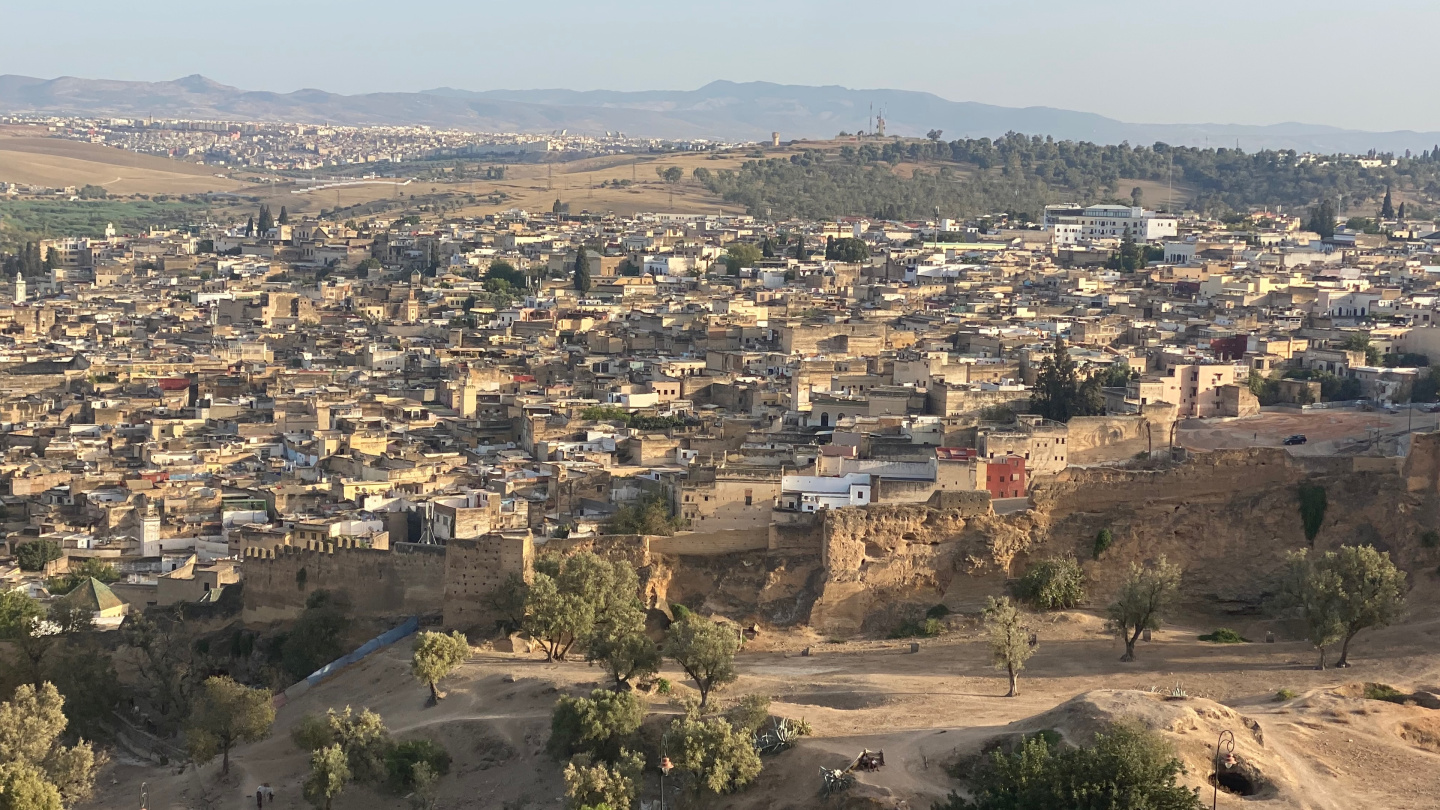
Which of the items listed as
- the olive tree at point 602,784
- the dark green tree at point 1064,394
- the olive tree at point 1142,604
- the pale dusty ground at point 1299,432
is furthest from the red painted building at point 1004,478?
the olive tree at point 602,784

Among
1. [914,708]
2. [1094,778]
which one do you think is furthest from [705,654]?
[1094,778]

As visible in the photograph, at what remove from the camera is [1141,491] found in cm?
2570

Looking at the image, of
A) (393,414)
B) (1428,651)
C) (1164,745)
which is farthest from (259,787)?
(393,414)

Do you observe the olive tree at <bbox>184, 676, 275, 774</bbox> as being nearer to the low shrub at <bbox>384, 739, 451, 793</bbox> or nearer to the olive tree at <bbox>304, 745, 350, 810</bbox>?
the olive tree at <bbox>304, 745, 350, 810</bbox>

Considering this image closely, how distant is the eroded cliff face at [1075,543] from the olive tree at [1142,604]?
192cm

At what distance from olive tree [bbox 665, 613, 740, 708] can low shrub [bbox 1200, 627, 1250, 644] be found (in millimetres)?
5708

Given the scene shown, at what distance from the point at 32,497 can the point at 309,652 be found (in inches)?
395

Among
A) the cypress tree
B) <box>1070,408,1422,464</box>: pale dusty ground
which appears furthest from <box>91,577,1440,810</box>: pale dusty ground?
the cypress tree

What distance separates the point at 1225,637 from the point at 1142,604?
137cm

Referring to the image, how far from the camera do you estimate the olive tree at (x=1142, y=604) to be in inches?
885

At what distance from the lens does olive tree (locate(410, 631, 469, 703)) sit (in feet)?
74.0

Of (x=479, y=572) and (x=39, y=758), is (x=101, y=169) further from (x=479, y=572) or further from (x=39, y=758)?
(x=39, y=758)

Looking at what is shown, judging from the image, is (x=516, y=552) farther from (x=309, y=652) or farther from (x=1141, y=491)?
(x=1141, y=491)

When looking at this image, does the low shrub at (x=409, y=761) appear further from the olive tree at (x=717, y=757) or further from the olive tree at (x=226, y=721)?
the olive tree at (x=717, y=757)
